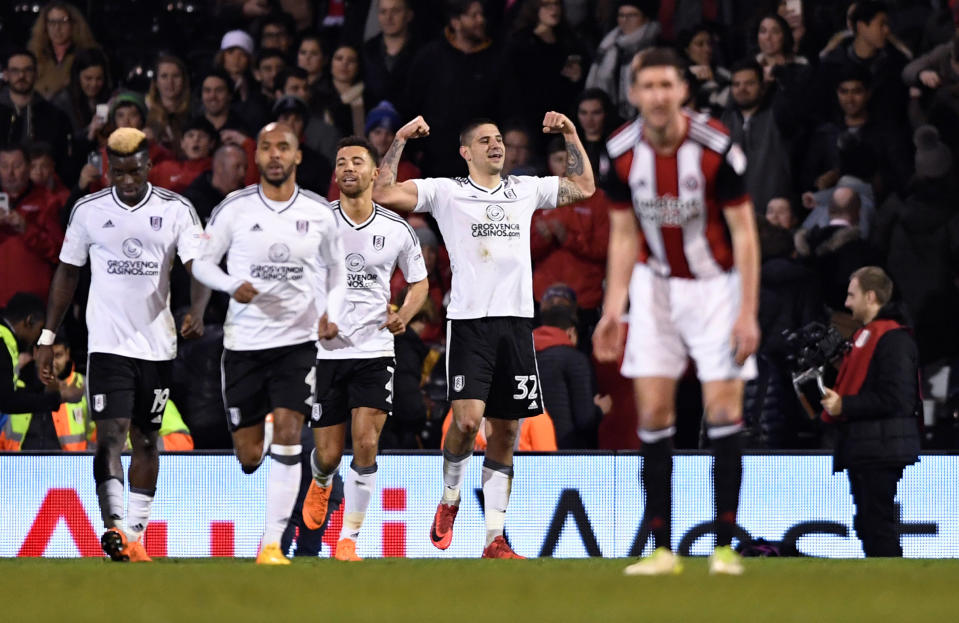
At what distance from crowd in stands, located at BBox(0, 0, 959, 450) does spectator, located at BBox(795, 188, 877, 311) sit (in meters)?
0.02

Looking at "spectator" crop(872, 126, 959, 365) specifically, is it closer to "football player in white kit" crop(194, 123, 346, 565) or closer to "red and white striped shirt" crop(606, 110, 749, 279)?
"football player in white kit" crop(194, 123, 346, 565)

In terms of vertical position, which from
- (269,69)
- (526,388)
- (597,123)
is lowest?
(526,388)

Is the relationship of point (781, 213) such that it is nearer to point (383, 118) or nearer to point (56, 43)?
point (383, 118)

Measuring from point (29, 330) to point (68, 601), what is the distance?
724 cm

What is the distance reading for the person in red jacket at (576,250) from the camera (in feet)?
49.4

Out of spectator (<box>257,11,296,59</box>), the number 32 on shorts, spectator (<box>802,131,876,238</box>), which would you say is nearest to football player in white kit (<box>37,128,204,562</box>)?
the number 32 on shorts

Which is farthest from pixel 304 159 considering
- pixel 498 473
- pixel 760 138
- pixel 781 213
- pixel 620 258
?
pixel 620 258

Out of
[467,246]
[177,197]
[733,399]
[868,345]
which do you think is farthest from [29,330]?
[733,399]

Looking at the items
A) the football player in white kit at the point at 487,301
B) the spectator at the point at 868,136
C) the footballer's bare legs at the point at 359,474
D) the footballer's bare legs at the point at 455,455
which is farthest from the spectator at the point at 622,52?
the footballer's bare legs at the point at 359,474

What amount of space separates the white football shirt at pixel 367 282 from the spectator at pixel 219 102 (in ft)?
18.2

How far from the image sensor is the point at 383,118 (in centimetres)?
1600

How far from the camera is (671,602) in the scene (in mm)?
7164

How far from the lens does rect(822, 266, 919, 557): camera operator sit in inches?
468

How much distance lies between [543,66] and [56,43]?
5.29m
